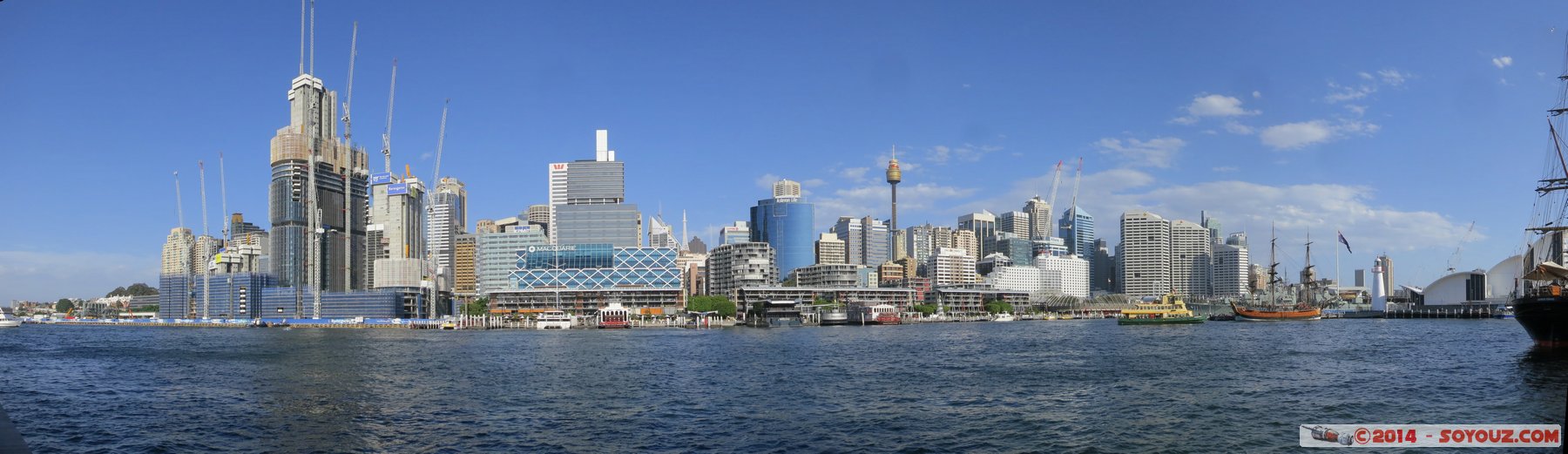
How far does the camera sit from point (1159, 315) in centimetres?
17000

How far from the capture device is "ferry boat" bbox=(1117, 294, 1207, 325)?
528ft

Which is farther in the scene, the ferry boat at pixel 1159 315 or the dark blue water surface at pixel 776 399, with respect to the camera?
the ferry boat at pixel 1159 315

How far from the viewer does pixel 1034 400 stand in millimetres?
48000

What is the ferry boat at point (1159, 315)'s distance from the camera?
528 ft

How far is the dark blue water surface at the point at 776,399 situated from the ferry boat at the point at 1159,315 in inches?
2825

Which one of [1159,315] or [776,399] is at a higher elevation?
[776,399]

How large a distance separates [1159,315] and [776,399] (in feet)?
448

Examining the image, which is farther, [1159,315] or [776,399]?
[1159,315]

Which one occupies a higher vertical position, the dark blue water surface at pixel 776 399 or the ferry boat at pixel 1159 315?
the dark blue water surface at pixel 776 399

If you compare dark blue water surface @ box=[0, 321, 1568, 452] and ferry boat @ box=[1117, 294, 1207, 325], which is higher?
dark blue water surface @ box=[0, 321, 1568, 452]

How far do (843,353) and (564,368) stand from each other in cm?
2650

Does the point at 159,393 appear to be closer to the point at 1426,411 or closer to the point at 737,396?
the point at 737,396

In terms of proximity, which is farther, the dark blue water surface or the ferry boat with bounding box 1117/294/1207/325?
the ferry boat with bounding box 1117/294/1207/325

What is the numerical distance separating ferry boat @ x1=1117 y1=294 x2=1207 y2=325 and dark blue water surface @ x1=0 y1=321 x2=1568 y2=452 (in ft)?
235
